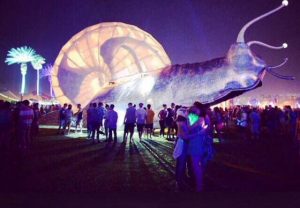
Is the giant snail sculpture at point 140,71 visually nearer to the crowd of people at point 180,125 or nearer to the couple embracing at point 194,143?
the crowd of people at point 180,125

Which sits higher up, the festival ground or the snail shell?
the snail shell

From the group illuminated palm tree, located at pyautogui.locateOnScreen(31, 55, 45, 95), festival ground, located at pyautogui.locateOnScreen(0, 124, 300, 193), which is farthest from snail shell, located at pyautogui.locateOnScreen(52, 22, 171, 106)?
illuminated palm tree, located at pyautogui.locateOnScreen(31, 55, 45, 95)

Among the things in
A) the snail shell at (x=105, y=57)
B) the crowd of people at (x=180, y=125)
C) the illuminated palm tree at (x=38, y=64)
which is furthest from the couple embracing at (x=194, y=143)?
the illuminated palm tree at (x=38, y=64)

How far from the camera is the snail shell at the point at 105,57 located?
23078mm

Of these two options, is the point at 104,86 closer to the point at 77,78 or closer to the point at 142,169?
the point at 77,78

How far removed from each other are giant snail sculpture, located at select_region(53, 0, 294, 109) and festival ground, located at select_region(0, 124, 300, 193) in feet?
20.0

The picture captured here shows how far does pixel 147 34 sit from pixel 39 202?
64.2 ft

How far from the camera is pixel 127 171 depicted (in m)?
8.30

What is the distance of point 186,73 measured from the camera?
19.2 metres

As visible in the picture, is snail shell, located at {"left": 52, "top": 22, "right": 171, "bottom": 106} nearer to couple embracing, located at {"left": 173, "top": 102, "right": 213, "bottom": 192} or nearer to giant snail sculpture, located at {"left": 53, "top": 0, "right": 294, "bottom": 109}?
giant snail sculpture, located at {"left": 53, "top": 0, "right": 294, "bottom": 109}

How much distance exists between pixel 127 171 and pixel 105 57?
1591 centimetres

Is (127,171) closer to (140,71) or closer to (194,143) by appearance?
(194,143)

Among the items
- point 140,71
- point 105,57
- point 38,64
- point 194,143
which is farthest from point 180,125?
point 38,64

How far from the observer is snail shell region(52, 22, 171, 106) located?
23078 millimetres
